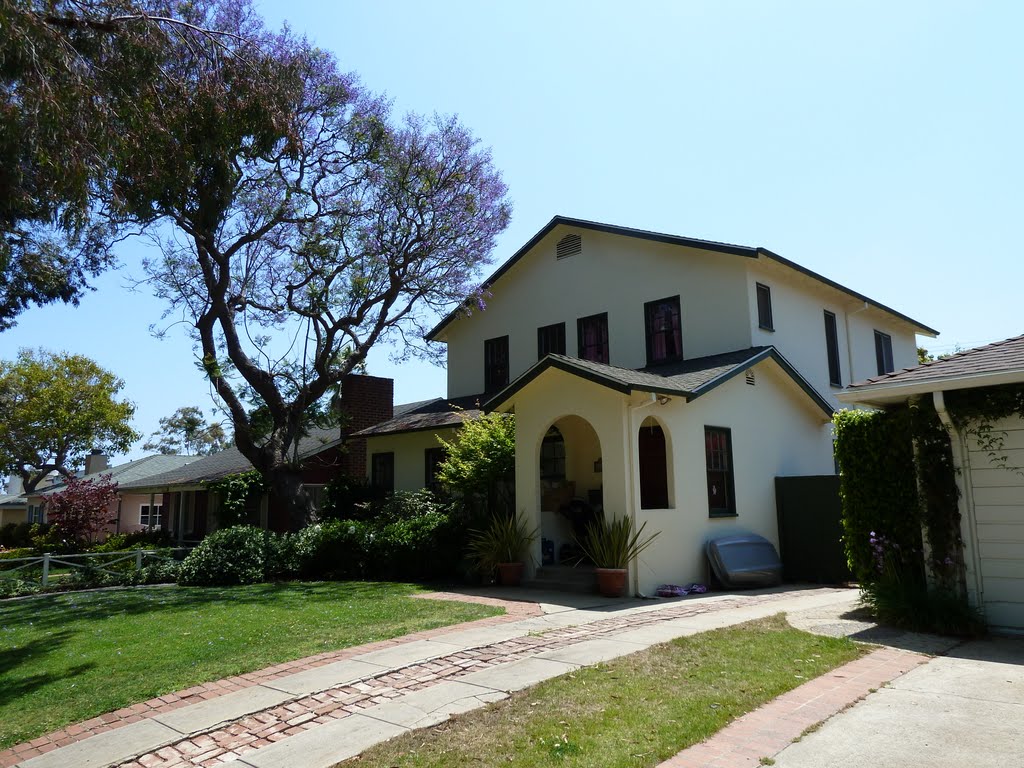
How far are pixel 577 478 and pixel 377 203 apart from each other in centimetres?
888

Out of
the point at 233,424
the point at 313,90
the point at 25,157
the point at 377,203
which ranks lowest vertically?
the point at 233,424

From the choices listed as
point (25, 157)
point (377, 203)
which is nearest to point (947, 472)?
point (25, 157)

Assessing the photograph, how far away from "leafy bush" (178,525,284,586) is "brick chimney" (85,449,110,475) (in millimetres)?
35152

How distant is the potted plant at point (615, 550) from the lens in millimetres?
11969

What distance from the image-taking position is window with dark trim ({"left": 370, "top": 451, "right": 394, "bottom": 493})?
70.3 feet

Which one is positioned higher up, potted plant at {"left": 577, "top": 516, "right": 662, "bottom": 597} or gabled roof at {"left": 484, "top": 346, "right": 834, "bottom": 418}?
gabled roof at {"left": 484, "top": 346, "right": 834, "bottom": 418}

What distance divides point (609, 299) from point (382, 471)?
8.45 m

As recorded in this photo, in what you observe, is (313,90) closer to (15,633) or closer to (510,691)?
(15,633)

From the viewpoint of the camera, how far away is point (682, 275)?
17.6m

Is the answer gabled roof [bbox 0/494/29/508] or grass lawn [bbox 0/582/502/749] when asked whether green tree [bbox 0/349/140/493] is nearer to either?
gabled roof [bbox 0/494/29/508]

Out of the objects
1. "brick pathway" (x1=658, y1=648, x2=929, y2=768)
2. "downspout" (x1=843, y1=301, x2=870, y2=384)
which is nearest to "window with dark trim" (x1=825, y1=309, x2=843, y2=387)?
"downspout" (x1=843, y1=301, x2=870, y2=384)

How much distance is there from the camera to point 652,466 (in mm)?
14477

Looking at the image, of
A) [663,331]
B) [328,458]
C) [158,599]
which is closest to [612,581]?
[663,331]

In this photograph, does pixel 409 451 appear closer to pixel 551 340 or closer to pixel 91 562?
pixel 551 340
